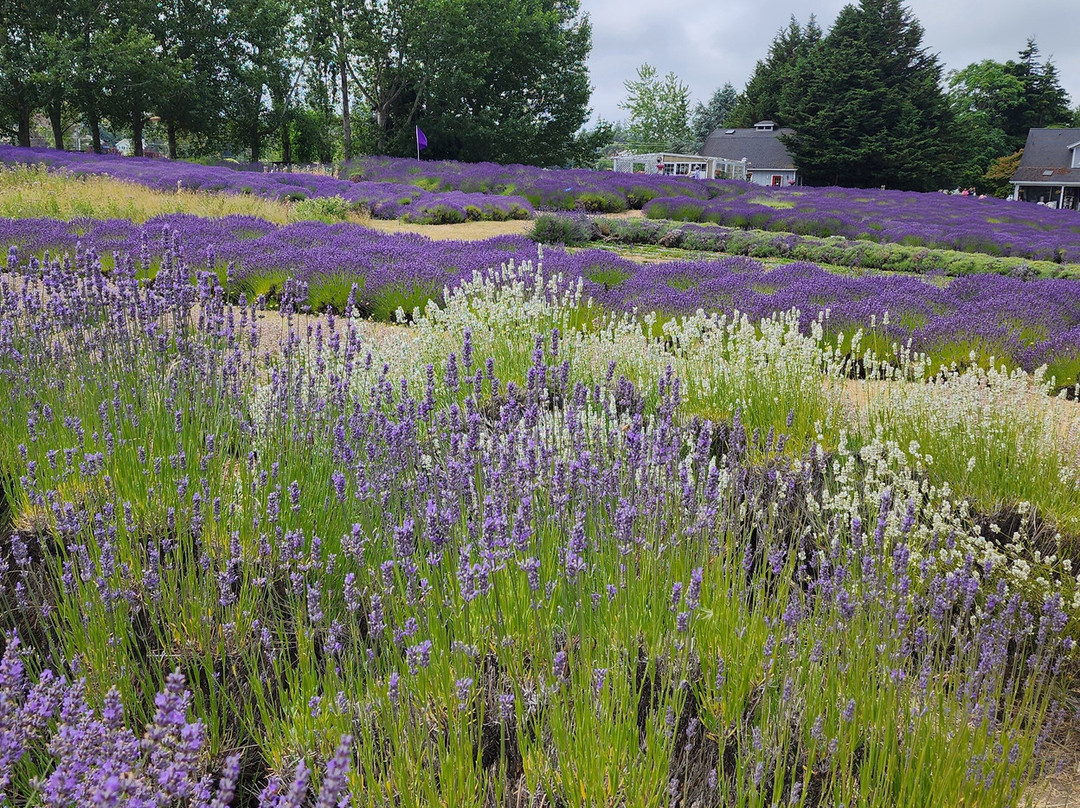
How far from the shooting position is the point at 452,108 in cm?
3388

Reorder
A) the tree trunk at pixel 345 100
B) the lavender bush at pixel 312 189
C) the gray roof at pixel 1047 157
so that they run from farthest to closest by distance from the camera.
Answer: the gray roof at pixel 1047 157, the tree trunk at pixel 345 100, the lavender bush at pixel 312 189

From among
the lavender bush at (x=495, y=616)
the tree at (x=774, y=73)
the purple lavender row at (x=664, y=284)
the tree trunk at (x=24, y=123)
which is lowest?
the lavender bush at (x=495, y=616)

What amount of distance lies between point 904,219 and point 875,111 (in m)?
23.7

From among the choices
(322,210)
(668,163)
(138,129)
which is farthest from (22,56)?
(668,163)

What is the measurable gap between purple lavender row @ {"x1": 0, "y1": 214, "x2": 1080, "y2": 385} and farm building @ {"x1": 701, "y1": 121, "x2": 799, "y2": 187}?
163 ft

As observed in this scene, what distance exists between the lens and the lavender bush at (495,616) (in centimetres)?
170

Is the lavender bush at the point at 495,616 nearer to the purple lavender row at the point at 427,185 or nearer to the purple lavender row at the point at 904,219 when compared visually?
the purple lavender row at the point at 427,185

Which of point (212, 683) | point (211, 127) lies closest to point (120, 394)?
point (212, 683)

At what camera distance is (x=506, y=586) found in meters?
2.27

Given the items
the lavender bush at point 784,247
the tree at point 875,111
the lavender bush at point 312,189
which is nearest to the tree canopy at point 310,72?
the lavender bush at point 312,189

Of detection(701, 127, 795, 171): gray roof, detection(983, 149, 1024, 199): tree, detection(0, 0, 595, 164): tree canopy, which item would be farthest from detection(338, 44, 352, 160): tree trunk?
detection(983, 149, 1024, 199): tree

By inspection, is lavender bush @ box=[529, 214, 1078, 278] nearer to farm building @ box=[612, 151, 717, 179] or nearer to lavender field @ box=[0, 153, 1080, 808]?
lavender field @ box=[0, 153, 1080, 808]

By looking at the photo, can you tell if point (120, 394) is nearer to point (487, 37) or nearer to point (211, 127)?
point (487, 37)

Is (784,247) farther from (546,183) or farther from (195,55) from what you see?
(195,55)
